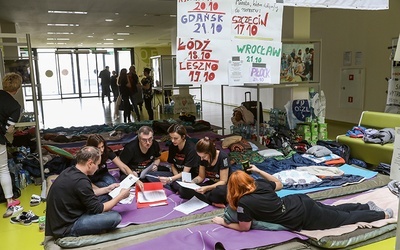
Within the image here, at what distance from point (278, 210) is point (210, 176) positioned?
1.15 meters

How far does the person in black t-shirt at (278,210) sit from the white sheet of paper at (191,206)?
367 mm

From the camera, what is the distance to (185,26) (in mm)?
2133

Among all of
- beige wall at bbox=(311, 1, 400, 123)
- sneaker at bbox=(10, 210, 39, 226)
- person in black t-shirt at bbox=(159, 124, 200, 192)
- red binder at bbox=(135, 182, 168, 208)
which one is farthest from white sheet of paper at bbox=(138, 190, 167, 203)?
beige wall at bbox=(311, 1, 400, 123)

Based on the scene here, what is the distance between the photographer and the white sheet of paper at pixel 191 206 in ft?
10.5

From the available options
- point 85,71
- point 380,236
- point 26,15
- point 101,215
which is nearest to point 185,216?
point 101,215

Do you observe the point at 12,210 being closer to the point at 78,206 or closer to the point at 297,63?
the point at 78,206

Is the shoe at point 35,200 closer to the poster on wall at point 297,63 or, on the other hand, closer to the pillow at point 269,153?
the pillow at point 269,153

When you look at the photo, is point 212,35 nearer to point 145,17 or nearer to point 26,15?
point 145,17

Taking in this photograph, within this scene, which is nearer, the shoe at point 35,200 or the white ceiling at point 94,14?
the shoe at point 35,200

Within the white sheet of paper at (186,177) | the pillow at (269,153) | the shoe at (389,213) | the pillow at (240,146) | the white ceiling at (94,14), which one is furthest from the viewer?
the white ceiling at (94,14)

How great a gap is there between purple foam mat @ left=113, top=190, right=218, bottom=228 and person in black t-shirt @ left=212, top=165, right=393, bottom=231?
1.40 ft

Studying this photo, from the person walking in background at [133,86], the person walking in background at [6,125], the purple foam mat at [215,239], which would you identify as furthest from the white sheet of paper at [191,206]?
the person walking in background at [133,86]

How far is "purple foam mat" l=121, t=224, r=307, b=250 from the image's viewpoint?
8.32 feet

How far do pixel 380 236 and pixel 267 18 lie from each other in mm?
1966
